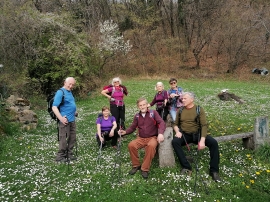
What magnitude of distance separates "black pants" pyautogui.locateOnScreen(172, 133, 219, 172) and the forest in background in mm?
14798

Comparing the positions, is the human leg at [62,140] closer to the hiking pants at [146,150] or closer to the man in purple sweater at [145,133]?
the man in purple sweater at [145,133]

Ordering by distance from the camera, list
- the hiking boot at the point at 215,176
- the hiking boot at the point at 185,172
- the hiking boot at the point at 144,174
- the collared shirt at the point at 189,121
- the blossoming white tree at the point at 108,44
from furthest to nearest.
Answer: the blossoming white tree at the point at 108,44, the collared shirt at the point at 189,121, the hiking boot at the point at 185,172, the hiking boot at the point at 144,174, the hiking boot at the point at 215,176

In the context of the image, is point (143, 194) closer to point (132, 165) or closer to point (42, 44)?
point (132, 165)

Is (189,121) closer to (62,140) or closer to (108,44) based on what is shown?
(62,140)

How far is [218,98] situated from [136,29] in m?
26.7

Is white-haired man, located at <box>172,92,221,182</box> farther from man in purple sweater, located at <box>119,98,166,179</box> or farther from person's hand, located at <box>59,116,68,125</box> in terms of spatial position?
person's hand, located at <box>59,116,68,125</box>

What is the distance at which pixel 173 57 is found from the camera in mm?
41750

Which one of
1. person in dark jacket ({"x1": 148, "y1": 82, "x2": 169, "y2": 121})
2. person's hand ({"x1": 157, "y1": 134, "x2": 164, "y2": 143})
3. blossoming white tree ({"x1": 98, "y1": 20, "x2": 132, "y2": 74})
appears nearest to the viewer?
person's hand ({"x1": 157, "y1": 134, "x2": 164, "y2": 143})

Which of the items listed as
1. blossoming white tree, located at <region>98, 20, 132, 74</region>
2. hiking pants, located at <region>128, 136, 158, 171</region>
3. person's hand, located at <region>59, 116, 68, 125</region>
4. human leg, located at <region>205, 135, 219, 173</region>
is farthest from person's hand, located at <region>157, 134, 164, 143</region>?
blossoming white tree, located at <region>98, 20, 132, 74</region>

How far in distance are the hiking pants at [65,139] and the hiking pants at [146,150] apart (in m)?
2.17

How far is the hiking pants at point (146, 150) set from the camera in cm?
654

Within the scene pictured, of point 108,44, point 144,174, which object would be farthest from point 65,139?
point 108,44

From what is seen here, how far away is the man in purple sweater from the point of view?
6.66 metres

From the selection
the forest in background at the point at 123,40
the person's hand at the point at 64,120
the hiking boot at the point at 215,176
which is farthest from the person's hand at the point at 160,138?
the forest in background at the point at 123,40
